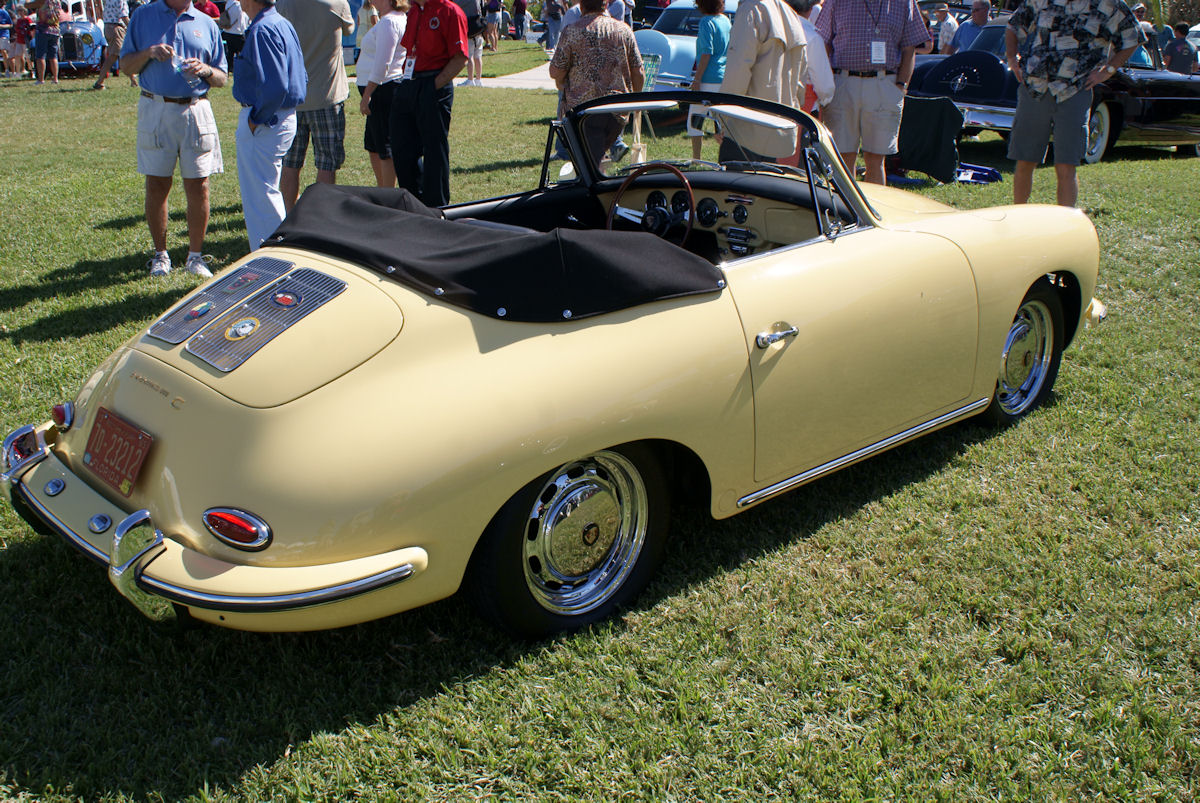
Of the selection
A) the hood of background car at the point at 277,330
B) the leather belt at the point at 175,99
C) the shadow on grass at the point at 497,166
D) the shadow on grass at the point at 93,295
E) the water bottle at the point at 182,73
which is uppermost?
the water bottle at the point at 182,73

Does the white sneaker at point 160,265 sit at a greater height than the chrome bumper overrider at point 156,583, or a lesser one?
greater

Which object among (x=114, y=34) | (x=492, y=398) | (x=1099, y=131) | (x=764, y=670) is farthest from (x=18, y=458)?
(x=114, y=34)

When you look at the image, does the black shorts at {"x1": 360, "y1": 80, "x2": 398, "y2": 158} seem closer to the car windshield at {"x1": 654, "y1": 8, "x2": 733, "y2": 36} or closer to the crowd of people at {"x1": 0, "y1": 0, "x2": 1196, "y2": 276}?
the crowd of people at {"x1": 0, "y1": 0, "x2": 1196, "y2": 276}

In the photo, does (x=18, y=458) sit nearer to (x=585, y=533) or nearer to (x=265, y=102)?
(x=585, y=533)

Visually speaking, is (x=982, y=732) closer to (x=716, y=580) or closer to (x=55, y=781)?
(x=716, y=580)

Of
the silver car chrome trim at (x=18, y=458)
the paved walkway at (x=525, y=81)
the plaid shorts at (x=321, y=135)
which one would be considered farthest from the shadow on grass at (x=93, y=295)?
the paved walkway at (x=525, y=81)

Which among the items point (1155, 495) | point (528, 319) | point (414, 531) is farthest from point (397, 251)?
point (1155, 495)

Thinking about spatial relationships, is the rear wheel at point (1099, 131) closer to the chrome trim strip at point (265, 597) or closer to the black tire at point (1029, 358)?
the black tire at point (1029, 358)

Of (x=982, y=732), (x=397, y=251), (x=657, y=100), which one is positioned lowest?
(x=982, y=732)

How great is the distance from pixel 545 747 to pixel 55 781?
1138mm

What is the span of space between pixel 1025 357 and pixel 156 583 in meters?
3.41

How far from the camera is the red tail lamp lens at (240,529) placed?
2184 millimetres

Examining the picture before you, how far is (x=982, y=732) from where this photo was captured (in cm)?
243

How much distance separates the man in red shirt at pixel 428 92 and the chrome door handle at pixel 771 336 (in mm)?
3996
